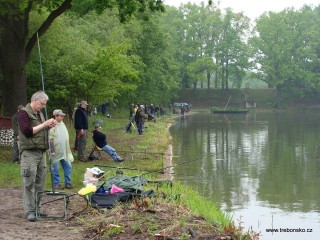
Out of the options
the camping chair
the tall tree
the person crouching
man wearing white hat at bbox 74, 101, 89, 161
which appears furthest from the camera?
the tall tree

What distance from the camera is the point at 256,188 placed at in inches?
611

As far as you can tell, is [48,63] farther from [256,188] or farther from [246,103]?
[246,103]

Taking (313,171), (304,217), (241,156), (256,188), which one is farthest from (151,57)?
(304,217)

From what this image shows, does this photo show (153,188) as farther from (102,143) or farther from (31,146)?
(102,143)

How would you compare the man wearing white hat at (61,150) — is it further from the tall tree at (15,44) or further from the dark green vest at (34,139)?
the tall tree at (15,44)

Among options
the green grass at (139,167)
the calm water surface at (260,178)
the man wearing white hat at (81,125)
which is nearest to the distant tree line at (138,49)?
the green grass at (139,167)

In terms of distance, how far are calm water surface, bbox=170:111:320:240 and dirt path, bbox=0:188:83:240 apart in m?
4.22

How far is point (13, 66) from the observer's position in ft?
57.9

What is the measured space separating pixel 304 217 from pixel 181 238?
6322mm

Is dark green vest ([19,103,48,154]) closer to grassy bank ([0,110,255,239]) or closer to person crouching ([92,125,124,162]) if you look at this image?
grassy bank ([0,110,255,239])

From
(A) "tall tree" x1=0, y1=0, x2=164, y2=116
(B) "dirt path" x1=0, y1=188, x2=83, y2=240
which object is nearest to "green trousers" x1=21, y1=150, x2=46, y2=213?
(B) "dirt path" x1=0, y1=188, x2=83, y2=240

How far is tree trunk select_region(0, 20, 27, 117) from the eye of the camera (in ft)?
57.7

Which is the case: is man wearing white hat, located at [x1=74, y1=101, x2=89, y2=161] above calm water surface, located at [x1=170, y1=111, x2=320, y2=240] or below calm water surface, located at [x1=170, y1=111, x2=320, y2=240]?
above

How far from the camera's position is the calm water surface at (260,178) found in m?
12.1
